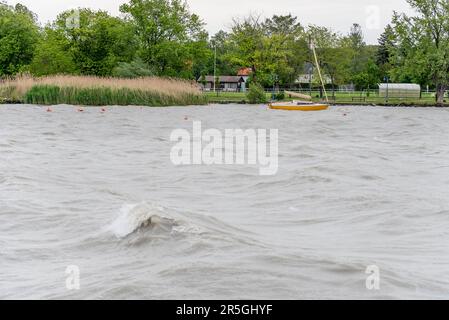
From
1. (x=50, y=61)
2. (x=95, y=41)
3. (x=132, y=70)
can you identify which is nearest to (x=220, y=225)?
(x=132, y=70)

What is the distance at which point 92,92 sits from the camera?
44.6 m

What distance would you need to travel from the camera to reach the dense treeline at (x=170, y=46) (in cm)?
6731

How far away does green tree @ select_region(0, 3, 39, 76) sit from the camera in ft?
243

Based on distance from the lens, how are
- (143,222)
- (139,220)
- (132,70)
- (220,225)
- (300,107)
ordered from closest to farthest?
(143,222) < (139,220) < (220,225) < (300,107) < (132,70)

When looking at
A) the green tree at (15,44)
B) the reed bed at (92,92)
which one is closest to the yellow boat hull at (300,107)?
the reed bed at (92,92)

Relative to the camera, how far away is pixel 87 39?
241ft

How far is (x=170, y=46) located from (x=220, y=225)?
64.9m

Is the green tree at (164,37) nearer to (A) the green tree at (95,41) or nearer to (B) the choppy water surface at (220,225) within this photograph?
(A) the green tree at (95,41)

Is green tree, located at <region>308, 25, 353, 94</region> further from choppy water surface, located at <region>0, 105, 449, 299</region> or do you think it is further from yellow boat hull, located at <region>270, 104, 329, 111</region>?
choppy water surface, located at <region>0, 105, 449, 299</region>

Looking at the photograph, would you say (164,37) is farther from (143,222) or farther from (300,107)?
(143,222)

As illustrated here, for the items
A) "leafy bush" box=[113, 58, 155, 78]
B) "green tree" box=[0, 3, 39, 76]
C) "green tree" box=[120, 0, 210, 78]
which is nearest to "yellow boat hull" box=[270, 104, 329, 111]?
Answer: "leafy bush" box=[113, 58, 155, 78]

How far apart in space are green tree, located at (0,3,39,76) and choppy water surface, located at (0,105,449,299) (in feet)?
193
